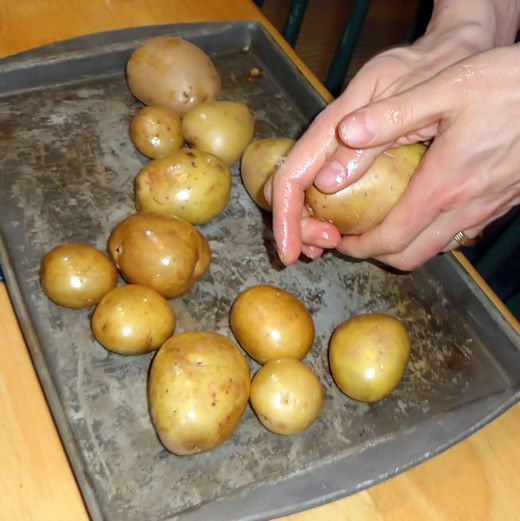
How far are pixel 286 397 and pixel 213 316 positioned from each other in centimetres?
17

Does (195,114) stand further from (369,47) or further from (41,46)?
(369,47)

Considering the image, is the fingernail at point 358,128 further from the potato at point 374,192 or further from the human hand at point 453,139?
the potato at point 374,192

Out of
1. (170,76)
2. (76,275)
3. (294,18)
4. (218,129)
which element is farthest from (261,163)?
(294,18)

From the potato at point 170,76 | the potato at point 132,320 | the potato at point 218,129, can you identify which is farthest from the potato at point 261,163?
the potato at point 132,320

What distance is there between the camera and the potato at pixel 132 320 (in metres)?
0.79

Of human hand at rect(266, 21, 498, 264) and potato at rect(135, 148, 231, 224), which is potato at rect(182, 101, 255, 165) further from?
human hand at rect(266, 21, 498, 264)

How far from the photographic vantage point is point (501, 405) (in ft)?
2.76

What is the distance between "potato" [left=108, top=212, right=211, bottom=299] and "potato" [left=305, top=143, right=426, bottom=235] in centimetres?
17

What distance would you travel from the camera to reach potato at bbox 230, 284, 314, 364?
0.83m

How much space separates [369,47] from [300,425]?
208cm

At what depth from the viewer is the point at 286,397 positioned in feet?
2.53

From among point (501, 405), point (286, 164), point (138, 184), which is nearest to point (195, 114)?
point (138, 184)

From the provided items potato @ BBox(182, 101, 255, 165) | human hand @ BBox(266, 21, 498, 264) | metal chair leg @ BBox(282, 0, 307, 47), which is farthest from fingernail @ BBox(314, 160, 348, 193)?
metal chair leg @ BBox(282, 0, 307, 47)

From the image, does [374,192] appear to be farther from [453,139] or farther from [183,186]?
[183,186]
